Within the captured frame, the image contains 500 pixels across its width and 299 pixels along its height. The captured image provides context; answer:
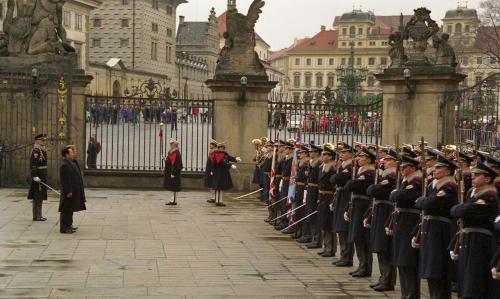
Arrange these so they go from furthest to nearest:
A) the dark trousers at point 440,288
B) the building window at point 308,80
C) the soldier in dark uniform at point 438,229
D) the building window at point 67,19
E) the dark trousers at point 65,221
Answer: the building window at point 308,80, the building window at point 67,19, the dark trousers at point 65,221, the dark trousers at point 440,288, the soldier in dark uniform at point 438,229

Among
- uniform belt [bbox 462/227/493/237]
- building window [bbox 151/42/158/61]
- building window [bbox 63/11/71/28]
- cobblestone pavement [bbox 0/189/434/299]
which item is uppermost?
building window [bbox 63/11/71/28]

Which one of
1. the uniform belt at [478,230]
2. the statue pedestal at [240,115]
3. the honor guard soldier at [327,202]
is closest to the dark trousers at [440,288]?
the uniform belt at [478,230]

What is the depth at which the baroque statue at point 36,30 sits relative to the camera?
22828 mm

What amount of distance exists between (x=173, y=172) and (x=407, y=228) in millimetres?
11076

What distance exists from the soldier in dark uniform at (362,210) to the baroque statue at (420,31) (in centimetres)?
1004

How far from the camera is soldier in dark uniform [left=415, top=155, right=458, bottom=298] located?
943 cm

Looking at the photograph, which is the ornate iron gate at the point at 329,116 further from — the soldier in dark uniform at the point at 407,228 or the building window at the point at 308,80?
the building window at the point at 308,80

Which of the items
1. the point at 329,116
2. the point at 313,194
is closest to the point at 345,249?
the point at 313,194

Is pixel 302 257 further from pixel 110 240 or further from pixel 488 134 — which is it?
pixel 488 134

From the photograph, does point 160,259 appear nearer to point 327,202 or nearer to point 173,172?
point 327,202

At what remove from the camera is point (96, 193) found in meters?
22.5

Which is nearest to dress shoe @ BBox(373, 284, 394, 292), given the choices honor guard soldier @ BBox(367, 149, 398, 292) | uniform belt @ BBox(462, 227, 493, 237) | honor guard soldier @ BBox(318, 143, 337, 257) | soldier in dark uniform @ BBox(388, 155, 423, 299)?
honor guard soldier @ BBox(367, 149, 398, 292)

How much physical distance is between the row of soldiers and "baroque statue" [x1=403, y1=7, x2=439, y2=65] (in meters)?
7.57

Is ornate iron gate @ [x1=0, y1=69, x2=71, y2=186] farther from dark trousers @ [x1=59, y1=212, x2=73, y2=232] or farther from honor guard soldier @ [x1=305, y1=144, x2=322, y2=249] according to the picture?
honor guard soldier @ [x1=305, y1=144, x2=322, y2=249]
